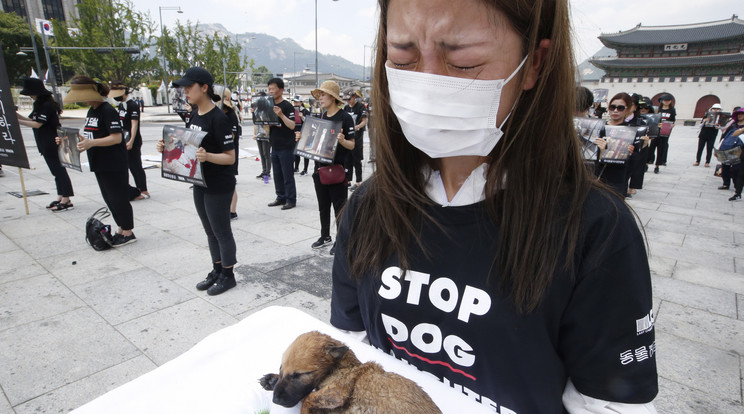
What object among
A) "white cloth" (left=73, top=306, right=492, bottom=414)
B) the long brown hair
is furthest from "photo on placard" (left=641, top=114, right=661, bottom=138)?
"white cloth" (left=73, top=306, right=492, bottom=414)

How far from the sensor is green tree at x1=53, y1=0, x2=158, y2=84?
89.8 feet

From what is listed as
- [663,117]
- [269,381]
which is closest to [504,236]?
[269,381]

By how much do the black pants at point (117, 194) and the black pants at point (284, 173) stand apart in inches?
87.3

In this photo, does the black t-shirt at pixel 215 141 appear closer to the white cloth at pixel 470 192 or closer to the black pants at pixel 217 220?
the black pants at pixel 217 220

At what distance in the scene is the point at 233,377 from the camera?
3.66 feet

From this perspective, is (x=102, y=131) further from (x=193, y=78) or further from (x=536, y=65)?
(x=536, y=65)

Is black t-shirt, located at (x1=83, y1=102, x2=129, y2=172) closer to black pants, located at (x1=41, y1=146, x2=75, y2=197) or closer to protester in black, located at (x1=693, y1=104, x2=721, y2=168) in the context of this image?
black pants, located at (x1=41, y1=146, x2=75, y2=197)

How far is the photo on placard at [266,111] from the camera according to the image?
611cm

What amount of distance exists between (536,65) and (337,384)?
856 mm

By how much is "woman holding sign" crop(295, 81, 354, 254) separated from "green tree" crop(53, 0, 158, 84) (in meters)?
29.2

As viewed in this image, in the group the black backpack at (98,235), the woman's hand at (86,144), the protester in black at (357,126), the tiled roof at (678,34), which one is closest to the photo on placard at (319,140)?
the woman's hand at (86,144)

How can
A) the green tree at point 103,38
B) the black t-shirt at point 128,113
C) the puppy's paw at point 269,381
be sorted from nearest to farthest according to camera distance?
the puppy's paw at point 269,381
the black t-shirt at point 128,113
the green tree at point 103,38

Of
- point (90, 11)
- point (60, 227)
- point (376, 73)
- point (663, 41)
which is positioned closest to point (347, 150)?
point (376, 73)

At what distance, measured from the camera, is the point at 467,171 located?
994 millimetres
